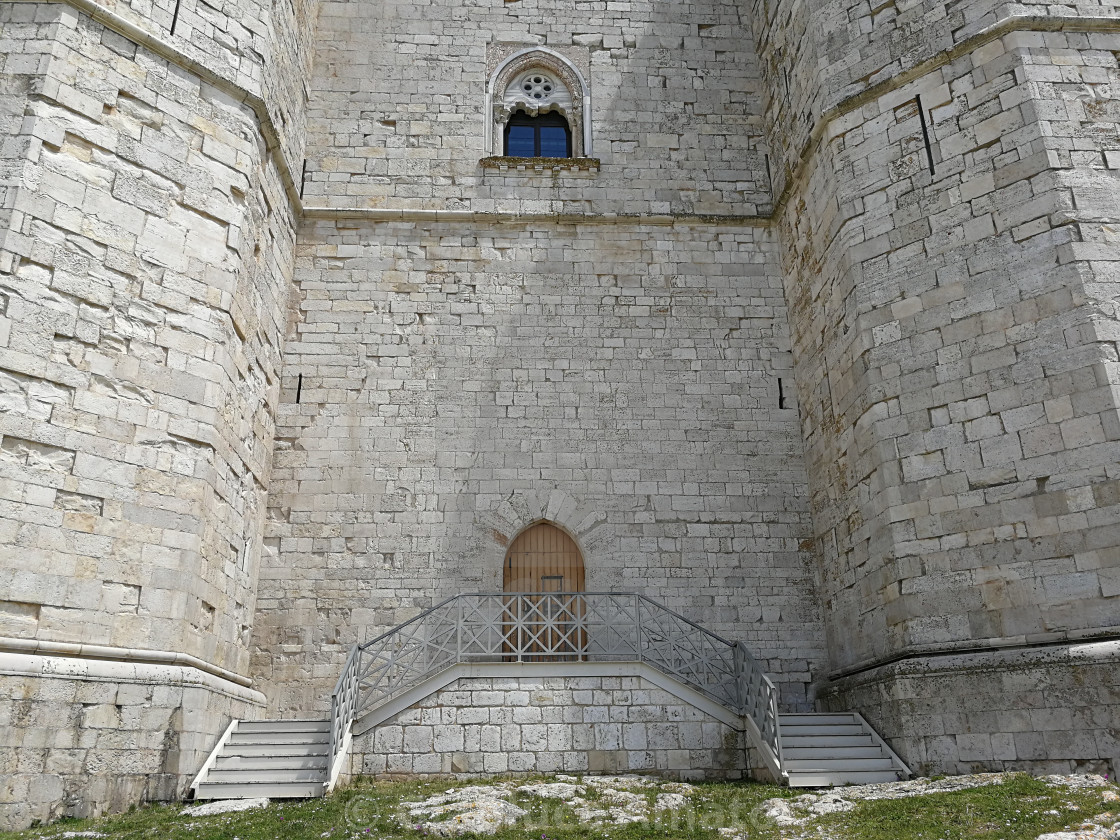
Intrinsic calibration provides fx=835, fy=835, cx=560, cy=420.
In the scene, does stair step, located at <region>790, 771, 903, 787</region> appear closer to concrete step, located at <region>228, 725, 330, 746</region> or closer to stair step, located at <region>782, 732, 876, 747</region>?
stair step, located at <region>782, 732, 876, 747</region>

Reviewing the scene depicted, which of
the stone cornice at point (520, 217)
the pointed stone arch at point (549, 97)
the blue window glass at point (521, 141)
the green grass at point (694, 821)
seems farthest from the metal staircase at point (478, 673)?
the pointed stone arch at point (549, 97)

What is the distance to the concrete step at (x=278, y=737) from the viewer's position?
23.9 ft

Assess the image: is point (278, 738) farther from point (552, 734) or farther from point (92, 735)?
point (552, 734)

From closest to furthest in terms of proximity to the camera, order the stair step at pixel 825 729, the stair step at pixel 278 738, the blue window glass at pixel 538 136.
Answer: the stair step at pixel 278 738, the stair step at pixel 825 729, the blue window glass at pixel 538 136

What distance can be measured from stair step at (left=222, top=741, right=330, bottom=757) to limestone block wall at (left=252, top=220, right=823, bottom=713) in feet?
4.08

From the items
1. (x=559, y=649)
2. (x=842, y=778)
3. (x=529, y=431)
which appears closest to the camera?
(x=842, y=778)

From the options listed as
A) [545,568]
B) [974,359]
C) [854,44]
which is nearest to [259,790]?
[545,568]

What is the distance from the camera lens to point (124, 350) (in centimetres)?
714

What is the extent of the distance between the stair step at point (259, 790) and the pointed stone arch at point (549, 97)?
27.0 ft

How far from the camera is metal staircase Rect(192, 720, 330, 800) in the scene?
6.50 m

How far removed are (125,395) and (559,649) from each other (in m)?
4.83

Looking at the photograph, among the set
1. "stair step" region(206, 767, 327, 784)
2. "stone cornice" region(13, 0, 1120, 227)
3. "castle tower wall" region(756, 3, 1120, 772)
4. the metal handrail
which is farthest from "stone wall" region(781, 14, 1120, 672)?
"stair step" region(206, 767, 327, 784)

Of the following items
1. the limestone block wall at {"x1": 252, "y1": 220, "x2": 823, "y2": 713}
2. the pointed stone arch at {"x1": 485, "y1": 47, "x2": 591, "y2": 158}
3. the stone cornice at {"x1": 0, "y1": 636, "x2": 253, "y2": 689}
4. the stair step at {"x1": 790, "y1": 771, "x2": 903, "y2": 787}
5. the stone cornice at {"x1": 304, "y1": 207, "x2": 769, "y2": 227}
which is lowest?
the stair step at {"x1": 790, "y1": 771, "x2": 903, "y2": 787}

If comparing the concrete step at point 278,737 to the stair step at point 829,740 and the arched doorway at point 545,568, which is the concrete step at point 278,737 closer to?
the arched doorway at point 545,568
